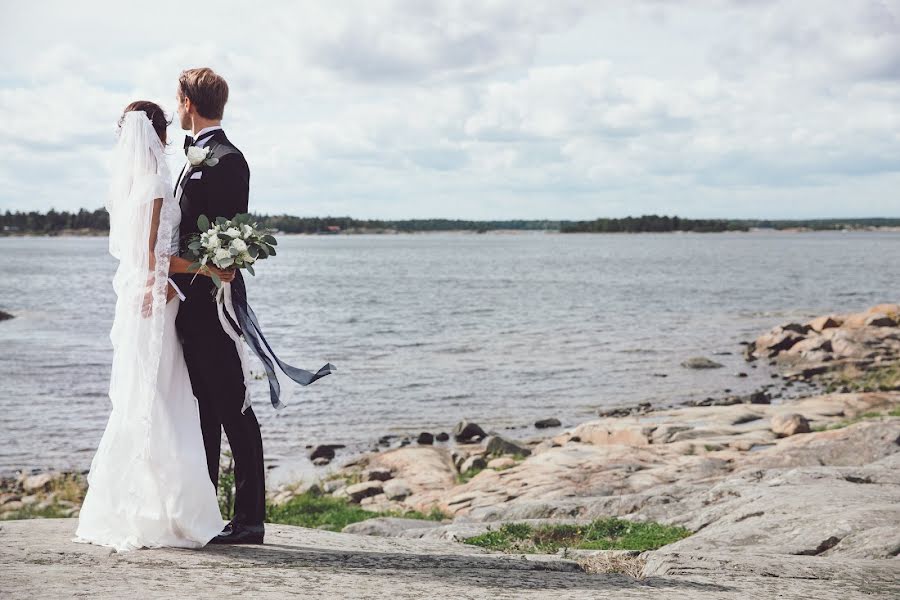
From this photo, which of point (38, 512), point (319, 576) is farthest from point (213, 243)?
point (38, 512)

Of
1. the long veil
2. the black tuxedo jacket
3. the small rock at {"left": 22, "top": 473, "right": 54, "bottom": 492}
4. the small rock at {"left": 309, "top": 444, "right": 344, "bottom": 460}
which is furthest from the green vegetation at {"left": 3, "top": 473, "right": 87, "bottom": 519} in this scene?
the black tuxedo jacket

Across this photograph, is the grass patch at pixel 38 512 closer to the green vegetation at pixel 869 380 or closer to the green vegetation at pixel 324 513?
the green vegetation at pixel 324 513

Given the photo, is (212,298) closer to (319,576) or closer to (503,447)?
(319,576)

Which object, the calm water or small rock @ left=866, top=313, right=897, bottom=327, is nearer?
the calm water

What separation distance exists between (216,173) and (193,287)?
0.77 m

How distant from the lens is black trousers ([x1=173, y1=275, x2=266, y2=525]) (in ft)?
19.3

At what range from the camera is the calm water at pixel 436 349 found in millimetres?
22250

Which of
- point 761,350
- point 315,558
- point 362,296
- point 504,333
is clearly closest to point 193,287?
point 315,558

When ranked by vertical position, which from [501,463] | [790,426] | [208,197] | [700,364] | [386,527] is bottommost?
[700,364]

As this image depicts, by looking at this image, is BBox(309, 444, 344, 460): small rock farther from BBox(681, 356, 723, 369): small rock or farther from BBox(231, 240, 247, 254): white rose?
BBox(681, 356, 723, 369): small rock

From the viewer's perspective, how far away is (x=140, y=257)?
5734mm

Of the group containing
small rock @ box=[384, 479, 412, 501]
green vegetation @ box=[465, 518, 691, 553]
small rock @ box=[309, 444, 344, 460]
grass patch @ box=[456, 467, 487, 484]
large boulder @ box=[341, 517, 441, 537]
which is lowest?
small rock @ box=[309, 444, 344, 460]

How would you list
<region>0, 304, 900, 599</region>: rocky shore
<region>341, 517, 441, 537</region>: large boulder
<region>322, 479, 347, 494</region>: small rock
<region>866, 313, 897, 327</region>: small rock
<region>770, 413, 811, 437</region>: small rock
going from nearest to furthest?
<region>0, 304, 900, 599</region>: rocky shore
<region>341, 517, 441, 537</region>: large boulder
<region>322, 479, 347, 494</region>: small rock
<region>770, 413, 811, 437</region>: small rock
<region>866, 313, 897, 327</region>: small rock

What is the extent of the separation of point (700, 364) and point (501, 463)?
1675 cm
